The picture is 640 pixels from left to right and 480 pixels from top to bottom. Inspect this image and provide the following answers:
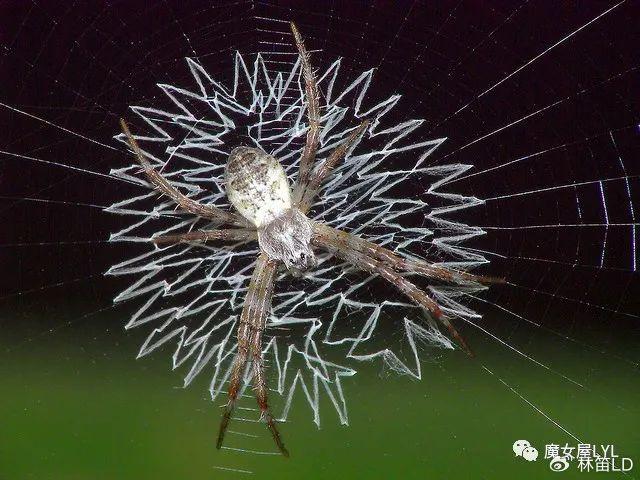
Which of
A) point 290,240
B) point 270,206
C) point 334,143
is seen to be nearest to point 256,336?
point 290,240

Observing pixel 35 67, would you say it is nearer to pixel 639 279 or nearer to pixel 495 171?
pixel 495 171

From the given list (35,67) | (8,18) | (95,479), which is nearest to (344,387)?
(95,479)

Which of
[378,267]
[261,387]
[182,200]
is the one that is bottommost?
[261,387]

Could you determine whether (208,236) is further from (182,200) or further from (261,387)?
(261,387)

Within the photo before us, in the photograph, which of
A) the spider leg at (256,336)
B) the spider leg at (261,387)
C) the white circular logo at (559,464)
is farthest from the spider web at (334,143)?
the white circular logo at (559,464)

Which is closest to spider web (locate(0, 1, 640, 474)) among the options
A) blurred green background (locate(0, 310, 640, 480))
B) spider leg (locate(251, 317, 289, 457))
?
spider leg (locate(251, 317, 289, 457))

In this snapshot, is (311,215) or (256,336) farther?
(311,215)

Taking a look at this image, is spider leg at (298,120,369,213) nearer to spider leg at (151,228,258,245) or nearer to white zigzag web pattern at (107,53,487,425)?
white zigzag web pattern at (107,53,487,425)
